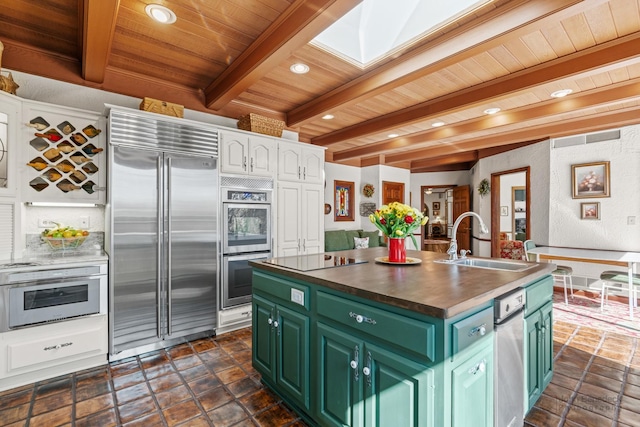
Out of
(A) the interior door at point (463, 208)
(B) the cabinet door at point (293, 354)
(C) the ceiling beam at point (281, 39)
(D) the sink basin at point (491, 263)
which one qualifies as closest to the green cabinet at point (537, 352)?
(D) the sink basin at point (491, 263)

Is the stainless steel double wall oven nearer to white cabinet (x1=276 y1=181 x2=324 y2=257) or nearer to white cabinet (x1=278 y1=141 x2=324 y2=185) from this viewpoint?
white cabinet (x1=276 y1=181 x2=324 y2=257)

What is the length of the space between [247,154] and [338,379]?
2662 millimetres

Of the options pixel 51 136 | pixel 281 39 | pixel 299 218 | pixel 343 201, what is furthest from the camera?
pixel 343 201

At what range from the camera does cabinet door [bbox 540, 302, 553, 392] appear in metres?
2.00

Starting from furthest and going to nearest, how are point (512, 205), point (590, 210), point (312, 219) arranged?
1. point (512, 205)
2. point (590, 210)
3. point (312, 219)

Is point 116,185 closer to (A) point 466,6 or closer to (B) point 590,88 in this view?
(A) point 466,6

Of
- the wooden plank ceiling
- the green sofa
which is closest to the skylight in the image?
the wooden plank ceiling

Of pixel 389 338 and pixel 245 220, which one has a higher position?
pixel 245 220

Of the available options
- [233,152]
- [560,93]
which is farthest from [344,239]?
[560,93]

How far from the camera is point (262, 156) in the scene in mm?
3643

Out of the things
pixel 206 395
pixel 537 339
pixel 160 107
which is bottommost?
pixel 206 395

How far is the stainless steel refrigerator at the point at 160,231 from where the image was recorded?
2676 mm

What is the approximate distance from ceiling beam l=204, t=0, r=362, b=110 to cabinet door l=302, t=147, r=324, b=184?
1.24 metres

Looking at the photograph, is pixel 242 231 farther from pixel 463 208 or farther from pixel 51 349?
pixel 463 208
